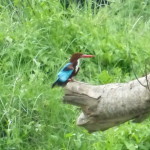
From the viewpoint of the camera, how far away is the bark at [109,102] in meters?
3.33

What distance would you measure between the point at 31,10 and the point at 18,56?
0.61m

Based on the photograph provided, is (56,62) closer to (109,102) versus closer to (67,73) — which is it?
(67,73)

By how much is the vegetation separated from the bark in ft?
1.28

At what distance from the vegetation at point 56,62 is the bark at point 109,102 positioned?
0.39 meters

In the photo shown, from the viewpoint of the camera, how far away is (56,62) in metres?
5.41

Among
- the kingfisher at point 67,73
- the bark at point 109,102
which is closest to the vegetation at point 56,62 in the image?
the kingfisher at point 67,73

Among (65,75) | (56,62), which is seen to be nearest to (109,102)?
(65,75)

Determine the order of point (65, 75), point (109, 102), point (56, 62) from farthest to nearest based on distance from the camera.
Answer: point (56, 62)
point (65, 75)
point (109, 102)

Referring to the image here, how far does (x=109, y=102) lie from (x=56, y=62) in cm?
200

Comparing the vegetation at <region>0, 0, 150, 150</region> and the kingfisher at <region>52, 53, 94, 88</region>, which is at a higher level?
the kingfisher at <region>52, 53, 94, 88</region>

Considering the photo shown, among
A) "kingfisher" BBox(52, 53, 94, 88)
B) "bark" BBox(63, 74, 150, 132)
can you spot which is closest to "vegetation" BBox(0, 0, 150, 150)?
"kingfisher" BBox(52, 53, 94, 88)

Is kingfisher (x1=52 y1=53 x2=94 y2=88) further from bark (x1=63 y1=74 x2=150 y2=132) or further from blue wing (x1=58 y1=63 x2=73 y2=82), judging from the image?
bark (x1=63 y1=74 x2=150 y2=132)

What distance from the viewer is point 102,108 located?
11.5 feet

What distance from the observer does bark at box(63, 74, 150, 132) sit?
10.9ft
